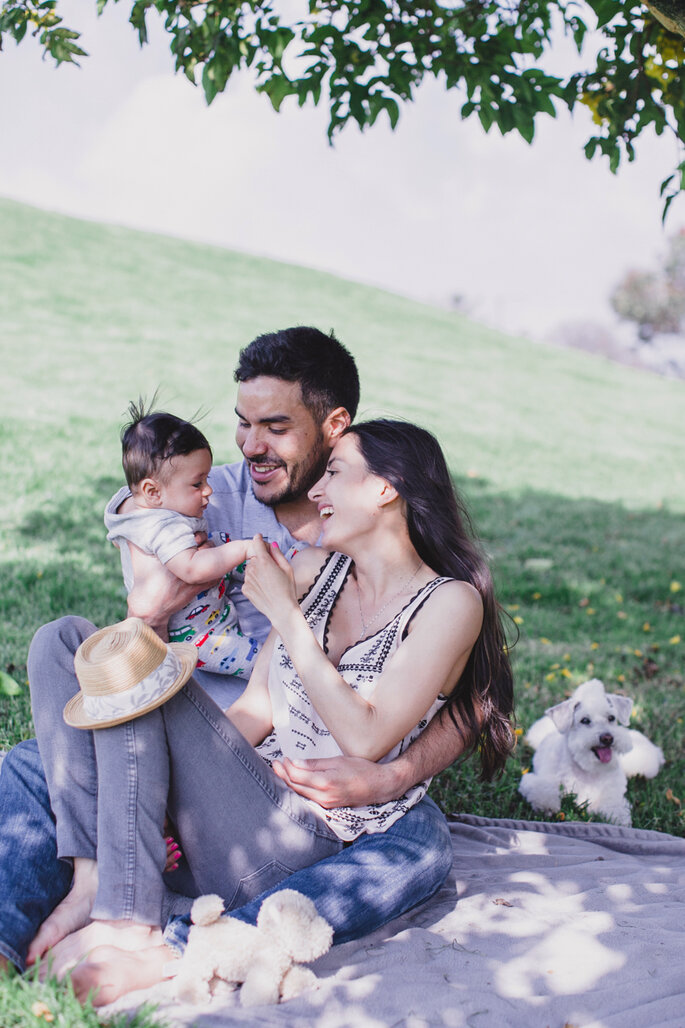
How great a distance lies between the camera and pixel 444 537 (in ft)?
10.3

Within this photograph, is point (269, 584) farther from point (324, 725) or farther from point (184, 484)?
point (184, 484)

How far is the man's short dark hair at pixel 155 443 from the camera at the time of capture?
3506mm

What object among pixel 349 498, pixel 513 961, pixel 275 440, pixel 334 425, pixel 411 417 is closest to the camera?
pixel 513 961

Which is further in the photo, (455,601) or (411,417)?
(411,417)

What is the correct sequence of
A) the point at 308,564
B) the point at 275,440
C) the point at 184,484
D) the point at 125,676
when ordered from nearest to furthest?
the point at 125,676 < the point at 308,564 < the point at 184,484 < the point at 275,440

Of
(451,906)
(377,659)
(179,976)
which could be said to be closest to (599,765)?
(451,906)

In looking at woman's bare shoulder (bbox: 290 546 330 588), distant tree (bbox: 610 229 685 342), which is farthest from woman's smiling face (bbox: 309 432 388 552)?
distant tree (bbox: 610 229 685 342)

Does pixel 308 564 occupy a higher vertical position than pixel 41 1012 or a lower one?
higher

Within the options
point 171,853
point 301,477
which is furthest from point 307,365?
point 171,853

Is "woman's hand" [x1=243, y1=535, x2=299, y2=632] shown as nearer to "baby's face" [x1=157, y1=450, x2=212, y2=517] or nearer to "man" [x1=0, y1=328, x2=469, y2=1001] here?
"man" [x1=0, y1=328, x2=469, y2=1001]

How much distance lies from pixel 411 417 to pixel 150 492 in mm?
12118

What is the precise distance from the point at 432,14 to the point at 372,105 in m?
0.60

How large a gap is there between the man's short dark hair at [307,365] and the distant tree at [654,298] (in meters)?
42.4

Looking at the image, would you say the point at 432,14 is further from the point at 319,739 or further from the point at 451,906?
the point at 451,906
